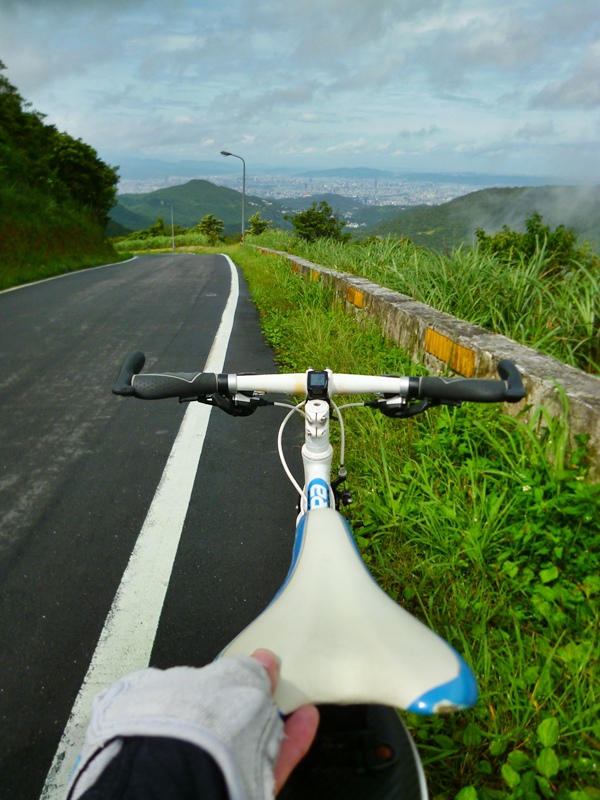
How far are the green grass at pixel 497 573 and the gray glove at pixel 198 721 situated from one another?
1162 millimetres

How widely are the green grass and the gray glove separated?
1162 mm

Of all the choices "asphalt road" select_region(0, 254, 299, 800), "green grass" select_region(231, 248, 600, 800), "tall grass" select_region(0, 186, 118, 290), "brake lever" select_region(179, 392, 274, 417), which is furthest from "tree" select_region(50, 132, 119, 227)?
"brake lever" select_region(179, 392, 274, 417)

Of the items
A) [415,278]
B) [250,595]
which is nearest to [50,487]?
[250,595]

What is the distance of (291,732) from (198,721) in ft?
0.89

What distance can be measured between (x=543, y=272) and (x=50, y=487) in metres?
3.91

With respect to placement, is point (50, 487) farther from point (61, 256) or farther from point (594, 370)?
point (61, 256)

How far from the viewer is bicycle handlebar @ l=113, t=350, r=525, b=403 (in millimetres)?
1540

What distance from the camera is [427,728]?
183 centimetres

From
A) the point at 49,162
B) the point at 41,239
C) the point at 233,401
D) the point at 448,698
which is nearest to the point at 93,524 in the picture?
the point at 233,401

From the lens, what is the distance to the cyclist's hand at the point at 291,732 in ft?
2.72

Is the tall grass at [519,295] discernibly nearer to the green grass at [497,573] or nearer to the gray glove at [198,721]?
the green grass at [497,573]

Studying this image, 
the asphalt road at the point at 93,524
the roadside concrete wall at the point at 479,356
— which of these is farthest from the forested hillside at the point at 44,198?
the roadside concrete wall at the point at 479,356

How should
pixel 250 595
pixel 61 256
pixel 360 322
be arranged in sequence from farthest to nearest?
pixel 61 256 < pixel 360 322 < pixel 250 595

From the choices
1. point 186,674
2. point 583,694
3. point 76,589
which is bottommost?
point 76,589
